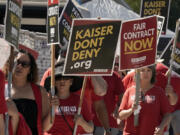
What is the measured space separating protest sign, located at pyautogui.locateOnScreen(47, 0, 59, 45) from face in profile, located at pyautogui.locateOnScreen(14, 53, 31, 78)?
18.2 inches

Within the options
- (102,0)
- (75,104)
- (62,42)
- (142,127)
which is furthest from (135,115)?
(102,0)

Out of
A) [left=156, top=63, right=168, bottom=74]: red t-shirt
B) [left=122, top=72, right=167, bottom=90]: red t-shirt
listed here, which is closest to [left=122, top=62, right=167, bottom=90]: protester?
[left=122, top=72, right=167, bottom=90]: red t-shirt

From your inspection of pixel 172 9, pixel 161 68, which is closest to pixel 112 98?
pixel 161 68

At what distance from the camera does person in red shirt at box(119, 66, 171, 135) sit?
264 inches

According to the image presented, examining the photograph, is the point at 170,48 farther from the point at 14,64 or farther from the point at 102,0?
the point at 102,0

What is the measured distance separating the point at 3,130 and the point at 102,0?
15.5 m

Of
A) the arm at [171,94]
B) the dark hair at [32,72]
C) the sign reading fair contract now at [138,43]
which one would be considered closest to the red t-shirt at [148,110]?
the sign reading fair contract now at [138,43]

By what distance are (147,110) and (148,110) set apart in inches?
0.4

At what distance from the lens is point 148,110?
6.70 meters

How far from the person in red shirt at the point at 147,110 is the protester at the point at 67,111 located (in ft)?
1.96

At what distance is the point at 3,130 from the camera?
465cm

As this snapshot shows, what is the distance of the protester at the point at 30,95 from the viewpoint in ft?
18.1

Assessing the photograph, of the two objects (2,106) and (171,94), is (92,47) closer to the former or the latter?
(2,106)

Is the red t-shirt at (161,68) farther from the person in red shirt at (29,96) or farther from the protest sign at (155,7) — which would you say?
the person in red shirt at (29,96)
